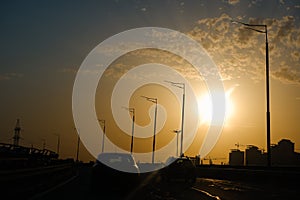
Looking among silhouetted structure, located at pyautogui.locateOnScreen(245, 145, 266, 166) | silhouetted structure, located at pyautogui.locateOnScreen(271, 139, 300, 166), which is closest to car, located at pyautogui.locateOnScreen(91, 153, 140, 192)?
silhouetted structure, located at pyautogui.locateOnScreen(271, 139, 300, 166)

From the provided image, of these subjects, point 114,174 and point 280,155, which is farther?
point 280,155

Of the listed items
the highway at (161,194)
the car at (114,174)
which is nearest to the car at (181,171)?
the highway at (161,194)

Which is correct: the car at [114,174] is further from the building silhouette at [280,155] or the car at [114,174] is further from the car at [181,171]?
the building silhouette at [280,155]

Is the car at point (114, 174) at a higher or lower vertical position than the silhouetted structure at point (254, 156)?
lower

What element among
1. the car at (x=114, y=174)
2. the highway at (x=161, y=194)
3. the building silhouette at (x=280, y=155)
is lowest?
the highway at (x=161, y=194)

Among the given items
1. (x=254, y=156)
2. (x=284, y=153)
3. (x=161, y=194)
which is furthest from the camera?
(x=254, y=156)

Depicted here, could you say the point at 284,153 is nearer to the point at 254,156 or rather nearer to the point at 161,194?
the point at 254,156

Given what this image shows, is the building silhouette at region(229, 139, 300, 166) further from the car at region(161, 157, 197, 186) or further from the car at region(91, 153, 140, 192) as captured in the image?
the car at region(91, 153, 140, 192)

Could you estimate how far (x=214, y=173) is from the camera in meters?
46.6

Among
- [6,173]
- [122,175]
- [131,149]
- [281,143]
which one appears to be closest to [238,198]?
[122,175]

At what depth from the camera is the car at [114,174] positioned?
20.2 m

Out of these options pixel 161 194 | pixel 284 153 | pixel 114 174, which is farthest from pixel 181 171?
pixel 284 153

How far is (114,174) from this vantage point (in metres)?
20.2

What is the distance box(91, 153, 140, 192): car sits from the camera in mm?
20203
